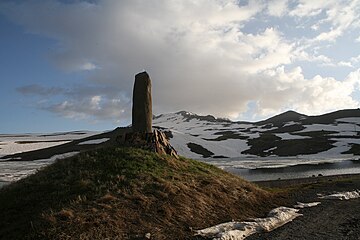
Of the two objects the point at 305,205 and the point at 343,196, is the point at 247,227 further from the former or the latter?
the point at 343,196

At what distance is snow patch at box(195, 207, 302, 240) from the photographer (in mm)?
14058

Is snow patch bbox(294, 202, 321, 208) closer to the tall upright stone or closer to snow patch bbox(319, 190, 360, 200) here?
snow patch bbox(319, 190, 360, 200)

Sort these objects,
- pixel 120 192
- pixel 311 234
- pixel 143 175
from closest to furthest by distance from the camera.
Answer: pixel 311 234 → pixel 120 192 → pixel 143 175

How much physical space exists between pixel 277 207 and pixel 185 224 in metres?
7.31

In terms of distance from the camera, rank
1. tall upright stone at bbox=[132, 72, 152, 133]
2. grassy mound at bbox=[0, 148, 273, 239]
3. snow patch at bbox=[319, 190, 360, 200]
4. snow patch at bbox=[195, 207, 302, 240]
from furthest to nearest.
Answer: tall upright stone at bbox=[132, 72, 152, 133] → snow patch at bbox=[319, 190, 360, 200] → snow patch at bbox=[195, 207, 302, 240] → grassy mound at bbox=[0, 148, 273, 239]

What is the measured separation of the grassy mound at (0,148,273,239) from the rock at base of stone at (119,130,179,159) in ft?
3.53

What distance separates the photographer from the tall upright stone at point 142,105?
25469mm

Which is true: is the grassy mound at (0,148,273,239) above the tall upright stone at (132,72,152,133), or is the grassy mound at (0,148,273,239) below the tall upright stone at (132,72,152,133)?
below

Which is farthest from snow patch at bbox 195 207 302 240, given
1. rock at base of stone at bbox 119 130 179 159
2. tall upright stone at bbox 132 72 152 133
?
tall upright stone at bbox 132 72 152 133

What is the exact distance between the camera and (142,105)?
83.5ft

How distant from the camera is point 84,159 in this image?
829 inches

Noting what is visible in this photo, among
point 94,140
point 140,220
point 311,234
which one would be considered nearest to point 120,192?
point 140,220

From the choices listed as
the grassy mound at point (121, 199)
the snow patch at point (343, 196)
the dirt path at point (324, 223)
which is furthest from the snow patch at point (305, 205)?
the snow patch at point (343, 196)

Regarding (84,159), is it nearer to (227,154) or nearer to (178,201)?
(178,201)
